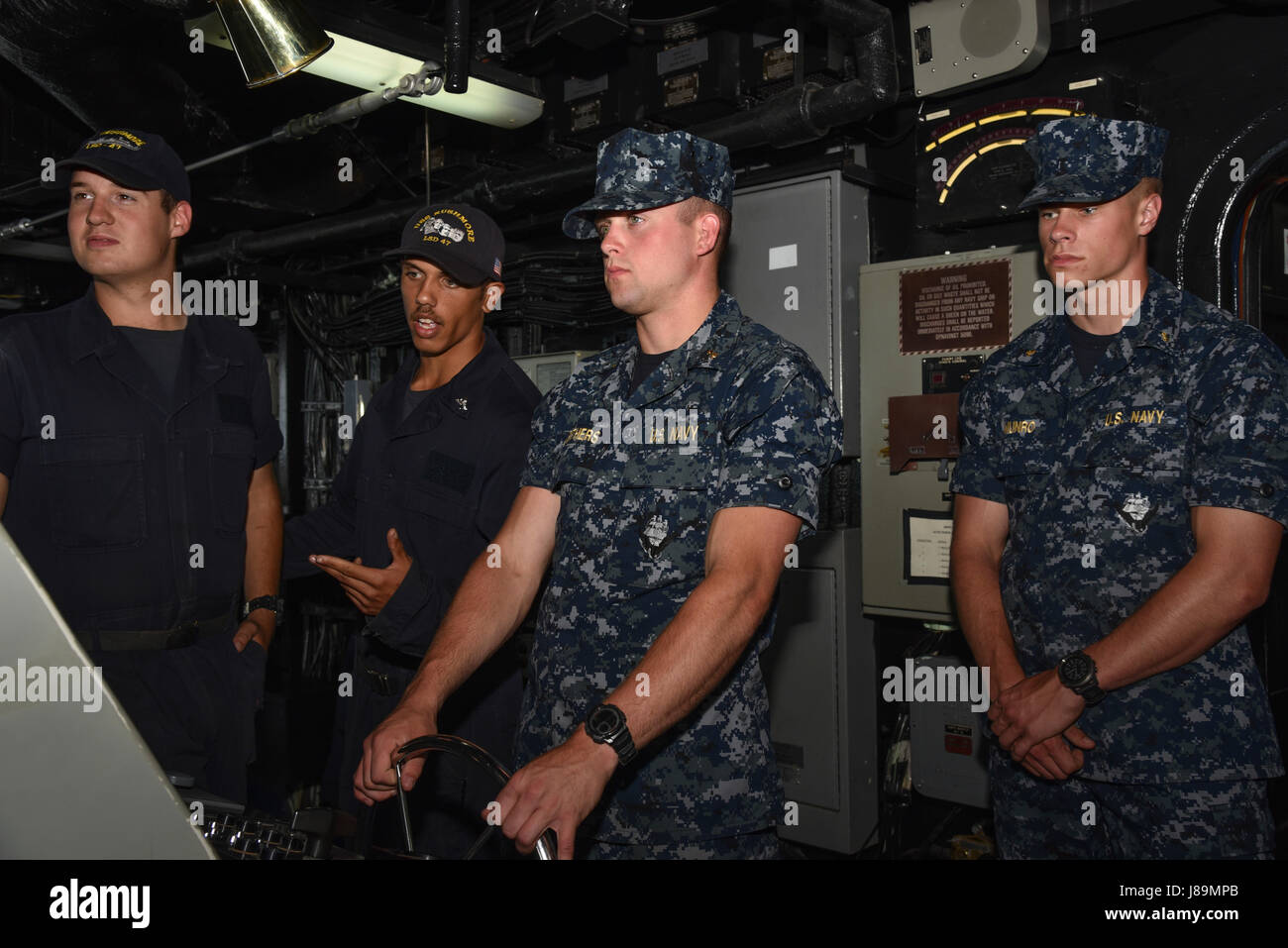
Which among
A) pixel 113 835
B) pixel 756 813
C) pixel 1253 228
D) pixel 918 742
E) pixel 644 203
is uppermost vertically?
pixel 1253 228

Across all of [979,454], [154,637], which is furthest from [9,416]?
[979,454]

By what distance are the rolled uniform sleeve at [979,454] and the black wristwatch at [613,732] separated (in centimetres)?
122

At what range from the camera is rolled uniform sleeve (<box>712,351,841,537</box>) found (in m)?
1.54

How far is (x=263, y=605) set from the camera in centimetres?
237

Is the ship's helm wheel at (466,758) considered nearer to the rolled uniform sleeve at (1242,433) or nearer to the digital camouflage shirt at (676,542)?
the digital camouflage shirt at (676,542)

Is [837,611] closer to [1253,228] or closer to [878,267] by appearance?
[878,267]

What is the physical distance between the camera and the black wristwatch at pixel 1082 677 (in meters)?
1.88

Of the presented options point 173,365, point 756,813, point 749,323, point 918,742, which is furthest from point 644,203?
point 918,742

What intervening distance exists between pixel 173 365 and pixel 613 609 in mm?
1218

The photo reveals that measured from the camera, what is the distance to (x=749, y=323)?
5.90ft

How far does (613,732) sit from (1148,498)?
1224 millimetres

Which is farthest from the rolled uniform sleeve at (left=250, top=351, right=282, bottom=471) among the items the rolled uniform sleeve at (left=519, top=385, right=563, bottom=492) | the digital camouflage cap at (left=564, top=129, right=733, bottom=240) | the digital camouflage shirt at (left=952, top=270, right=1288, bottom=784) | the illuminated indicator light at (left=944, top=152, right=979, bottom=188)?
the illuminated indicator light at (left=944, top=152, right=979, bottom=188)

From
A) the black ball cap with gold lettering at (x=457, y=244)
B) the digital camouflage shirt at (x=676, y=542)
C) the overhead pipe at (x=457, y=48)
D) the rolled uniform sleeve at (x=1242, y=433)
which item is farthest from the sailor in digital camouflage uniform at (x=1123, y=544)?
the overhead pipe at (x=457, y=48)

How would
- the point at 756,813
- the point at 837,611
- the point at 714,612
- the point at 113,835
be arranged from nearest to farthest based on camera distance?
the point at 113,835, the point at 714,612, the point at 756,813, the point at 837,611
